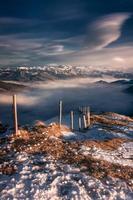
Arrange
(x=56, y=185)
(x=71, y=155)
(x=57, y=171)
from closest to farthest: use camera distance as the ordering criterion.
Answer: (x=56, y=185), (x=57, y=171), (x=71, y=155)

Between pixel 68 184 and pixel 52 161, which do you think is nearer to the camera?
pixel 68 184

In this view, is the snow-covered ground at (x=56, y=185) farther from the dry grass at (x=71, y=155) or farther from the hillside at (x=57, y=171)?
the dry grass at (x=71, y=155)

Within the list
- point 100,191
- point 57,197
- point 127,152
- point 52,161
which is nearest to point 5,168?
point 52,161

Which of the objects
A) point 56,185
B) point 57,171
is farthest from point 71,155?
point 56,185

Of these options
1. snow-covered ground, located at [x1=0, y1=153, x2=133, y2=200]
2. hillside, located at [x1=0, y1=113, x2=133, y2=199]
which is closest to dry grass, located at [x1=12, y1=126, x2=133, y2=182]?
hillside, located at [x1=0, y1=113, x2=133, y2=199]

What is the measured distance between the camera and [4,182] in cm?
2586

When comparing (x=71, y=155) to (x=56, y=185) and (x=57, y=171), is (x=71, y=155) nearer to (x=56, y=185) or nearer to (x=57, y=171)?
(x=57, y=171)

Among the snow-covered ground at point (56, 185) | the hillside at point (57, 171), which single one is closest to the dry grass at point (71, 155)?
the hillside at point (57, 171)

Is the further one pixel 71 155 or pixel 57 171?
pixel 71 155

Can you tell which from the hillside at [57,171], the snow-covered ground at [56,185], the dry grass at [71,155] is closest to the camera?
the snow-covered ground at [56,185]

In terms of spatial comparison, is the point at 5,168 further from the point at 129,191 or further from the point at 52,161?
the point at 129,191

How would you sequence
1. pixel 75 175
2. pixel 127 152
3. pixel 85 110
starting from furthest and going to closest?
pixel 85 110 → pixel 127 152 → pixel 75 175

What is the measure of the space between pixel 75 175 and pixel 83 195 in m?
3.61

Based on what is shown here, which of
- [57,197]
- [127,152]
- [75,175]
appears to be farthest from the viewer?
[127,152]
